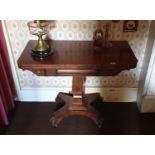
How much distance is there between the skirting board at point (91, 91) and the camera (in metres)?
2.04

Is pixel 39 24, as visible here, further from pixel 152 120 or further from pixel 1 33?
pixel 152 120

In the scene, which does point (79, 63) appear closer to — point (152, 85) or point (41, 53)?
point (41, 53)

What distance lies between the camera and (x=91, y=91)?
206cm

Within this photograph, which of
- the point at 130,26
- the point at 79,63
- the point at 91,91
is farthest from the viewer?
the point at 91,91

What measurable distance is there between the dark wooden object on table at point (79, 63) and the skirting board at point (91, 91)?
297 mm

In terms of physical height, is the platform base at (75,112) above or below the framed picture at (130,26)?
below

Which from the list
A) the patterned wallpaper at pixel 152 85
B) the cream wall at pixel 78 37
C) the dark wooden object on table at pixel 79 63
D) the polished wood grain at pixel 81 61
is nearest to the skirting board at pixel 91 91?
the cream wall at pixel 78 37

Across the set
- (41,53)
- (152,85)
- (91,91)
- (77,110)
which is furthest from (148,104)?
(41,53)

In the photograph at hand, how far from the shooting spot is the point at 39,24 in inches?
56.6

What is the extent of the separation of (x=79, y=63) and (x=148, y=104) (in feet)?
3.17

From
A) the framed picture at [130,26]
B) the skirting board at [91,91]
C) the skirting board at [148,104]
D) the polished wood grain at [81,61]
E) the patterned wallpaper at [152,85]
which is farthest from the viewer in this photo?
the skirting board at [91,91]

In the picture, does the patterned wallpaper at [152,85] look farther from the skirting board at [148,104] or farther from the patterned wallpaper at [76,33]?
the patterned wallpaper at [76,33]
